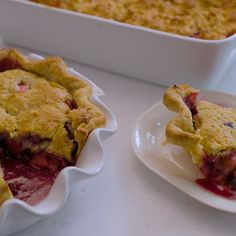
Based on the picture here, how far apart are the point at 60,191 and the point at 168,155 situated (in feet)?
0.95

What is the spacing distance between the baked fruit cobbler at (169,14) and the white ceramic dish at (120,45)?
0.26 feet

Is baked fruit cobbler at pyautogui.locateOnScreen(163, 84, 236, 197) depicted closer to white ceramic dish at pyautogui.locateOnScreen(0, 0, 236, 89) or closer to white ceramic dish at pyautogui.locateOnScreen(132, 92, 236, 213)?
white ceramic dish at pyautogui.locateOnScreen(132, 92, 236, 213)

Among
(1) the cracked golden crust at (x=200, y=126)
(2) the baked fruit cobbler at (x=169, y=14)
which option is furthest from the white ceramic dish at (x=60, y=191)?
(2) the baked fruit cobbler at (x=169, y=14)

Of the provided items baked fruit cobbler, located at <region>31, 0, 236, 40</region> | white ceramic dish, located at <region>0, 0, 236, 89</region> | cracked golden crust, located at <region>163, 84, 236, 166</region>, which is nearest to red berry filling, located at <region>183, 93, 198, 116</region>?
cracked golden crust, located at <region>163, 84, 236, 166</region>

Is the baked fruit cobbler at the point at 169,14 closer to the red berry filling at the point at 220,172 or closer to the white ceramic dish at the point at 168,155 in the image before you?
the white ceramic dish at the point at 168,155

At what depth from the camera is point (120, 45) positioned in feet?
3.79

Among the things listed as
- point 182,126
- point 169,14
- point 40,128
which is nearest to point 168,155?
point 182,126

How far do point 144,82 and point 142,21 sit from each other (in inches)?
6.0

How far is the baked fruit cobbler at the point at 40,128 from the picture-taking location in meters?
0.88

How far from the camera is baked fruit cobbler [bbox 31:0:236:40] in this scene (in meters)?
1.22

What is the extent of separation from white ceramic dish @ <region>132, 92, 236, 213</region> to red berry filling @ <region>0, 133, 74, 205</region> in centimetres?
17

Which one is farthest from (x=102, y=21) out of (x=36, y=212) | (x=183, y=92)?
(x=36, y=212)

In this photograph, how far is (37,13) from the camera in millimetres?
1196

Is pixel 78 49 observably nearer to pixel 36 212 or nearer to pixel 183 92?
pixel 183 92
